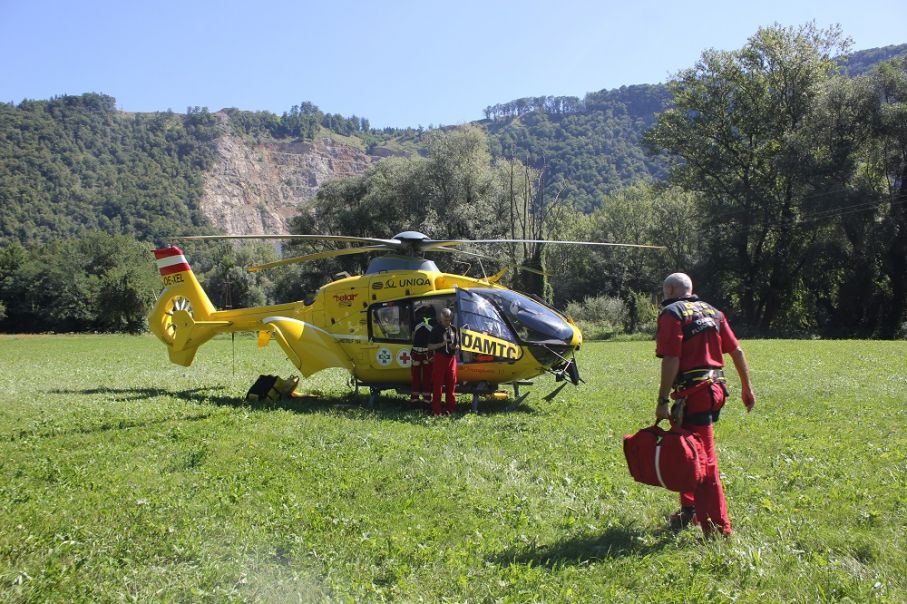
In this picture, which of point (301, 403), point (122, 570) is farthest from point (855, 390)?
point (122, 570)

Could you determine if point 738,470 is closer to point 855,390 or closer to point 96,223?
point 855,390

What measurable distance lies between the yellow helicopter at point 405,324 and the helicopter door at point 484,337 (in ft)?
0.06

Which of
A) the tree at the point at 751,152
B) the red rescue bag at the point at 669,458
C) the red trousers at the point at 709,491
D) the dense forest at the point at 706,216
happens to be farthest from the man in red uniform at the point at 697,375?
the tree at the point at 751,152

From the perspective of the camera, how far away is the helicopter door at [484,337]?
37.8 ft

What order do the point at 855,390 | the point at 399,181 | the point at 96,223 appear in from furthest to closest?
1. the point at 96,223
2. the point at 399,181
3. the point at 855,390

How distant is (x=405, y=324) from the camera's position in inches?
484

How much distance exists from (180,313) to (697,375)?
1178 centimetres

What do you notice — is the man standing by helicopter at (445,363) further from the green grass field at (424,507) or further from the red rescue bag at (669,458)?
the red rescue bag at (669,458)

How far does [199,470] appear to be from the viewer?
748 cm

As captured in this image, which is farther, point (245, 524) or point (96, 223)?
point (96, 223)

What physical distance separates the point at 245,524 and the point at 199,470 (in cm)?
204

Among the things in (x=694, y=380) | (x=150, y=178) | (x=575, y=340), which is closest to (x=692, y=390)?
(x=694, y=380)

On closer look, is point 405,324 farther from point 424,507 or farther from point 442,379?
point 424,507

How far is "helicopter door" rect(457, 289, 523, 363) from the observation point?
11523mm
